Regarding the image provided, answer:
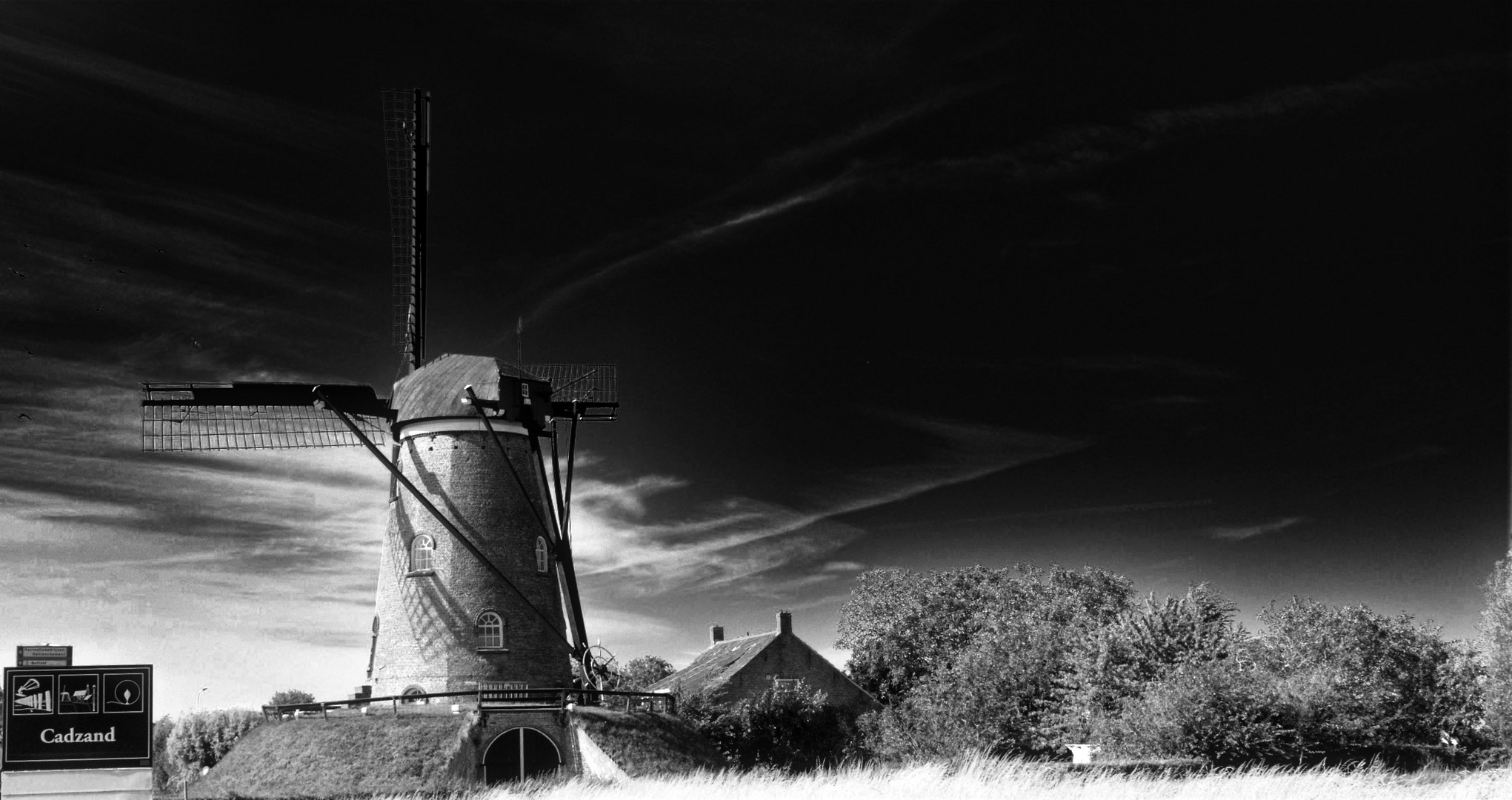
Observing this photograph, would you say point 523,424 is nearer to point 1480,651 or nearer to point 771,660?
point 771,660

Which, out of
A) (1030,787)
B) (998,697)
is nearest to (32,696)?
(1030,787)

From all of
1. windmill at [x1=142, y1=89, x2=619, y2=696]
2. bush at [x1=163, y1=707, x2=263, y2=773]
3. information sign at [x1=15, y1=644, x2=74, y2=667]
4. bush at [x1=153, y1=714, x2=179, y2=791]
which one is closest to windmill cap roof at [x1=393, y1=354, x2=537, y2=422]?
Answer: windmill at [x1=142, y1=89, x2=619, y2=696]

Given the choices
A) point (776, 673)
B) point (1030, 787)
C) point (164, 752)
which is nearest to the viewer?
point (1030, 787)

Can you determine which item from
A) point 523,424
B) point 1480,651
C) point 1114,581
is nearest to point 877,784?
point 523,424

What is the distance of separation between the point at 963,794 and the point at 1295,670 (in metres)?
25.5

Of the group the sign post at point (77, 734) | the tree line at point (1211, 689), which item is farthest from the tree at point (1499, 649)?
the sign post at point (77, 734)

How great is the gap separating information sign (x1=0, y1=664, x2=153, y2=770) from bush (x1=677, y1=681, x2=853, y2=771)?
3222 centimetres

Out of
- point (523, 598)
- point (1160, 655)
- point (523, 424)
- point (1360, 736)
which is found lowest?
point (1360, 736)

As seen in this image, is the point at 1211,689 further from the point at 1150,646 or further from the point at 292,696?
the point at 292,696

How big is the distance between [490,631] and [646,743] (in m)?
5.43

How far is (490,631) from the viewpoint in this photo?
38344mm

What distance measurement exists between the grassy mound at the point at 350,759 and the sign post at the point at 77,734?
14114 mm

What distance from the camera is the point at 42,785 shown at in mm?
17672

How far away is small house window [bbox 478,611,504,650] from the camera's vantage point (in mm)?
38156
